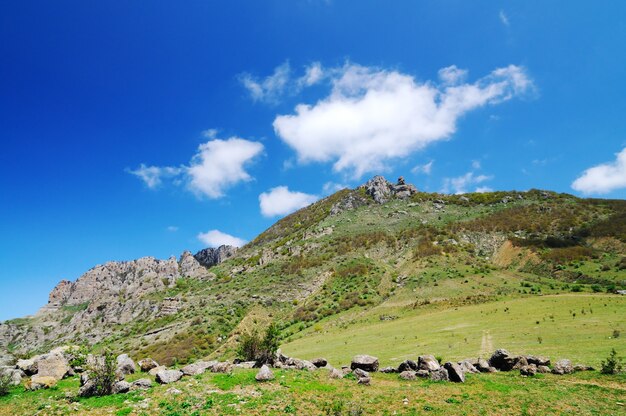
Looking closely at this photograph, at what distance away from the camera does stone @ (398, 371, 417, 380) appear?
81.2 ft

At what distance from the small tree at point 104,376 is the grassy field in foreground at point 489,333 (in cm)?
2015

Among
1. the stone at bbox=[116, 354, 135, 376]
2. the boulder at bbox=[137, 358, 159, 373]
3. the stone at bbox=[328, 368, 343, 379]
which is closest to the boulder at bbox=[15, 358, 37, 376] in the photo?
the stone at bbox=[116, 354, 135, 376]

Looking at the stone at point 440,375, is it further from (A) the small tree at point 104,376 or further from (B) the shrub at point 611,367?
(A) the small tree at point 104,376

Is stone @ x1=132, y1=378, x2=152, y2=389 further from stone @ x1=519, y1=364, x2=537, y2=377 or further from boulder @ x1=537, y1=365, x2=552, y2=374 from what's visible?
boulder @ x1=537, y1=365, x2=552, y2=374

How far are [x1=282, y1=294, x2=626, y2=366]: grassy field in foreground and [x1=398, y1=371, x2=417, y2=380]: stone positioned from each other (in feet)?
21.1

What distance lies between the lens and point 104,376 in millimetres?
21438

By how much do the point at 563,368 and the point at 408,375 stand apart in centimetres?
1043

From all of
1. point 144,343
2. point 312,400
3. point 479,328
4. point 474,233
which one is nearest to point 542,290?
point 479,328

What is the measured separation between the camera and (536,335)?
35.8 m

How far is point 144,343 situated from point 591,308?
7266 cm

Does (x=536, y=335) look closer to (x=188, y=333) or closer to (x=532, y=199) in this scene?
(x=188, y=333)

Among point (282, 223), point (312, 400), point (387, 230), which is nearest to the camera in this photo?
point (312, 400)

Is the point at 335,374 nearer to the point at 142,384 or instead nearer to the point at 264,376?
the point at 264,376

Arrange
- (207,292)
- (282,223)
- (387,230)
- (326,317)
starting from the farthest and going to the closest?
(282,223) < (387,230) < (207,292) < (326,317)
